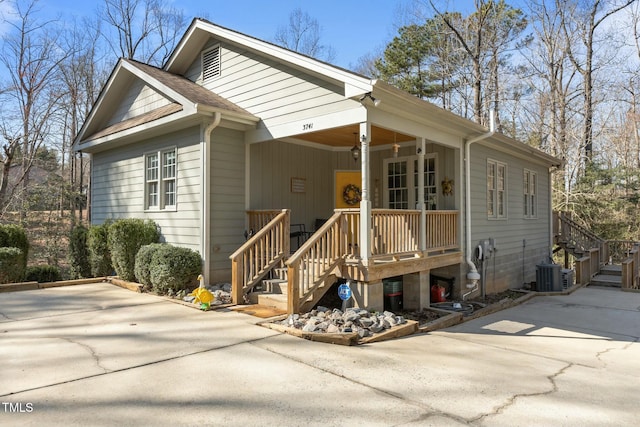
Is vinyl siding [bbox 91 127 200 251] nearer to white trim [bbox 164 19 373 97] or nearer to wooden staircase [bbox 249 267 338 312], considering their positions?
wooden staircase [bbox 249 267 338 312]

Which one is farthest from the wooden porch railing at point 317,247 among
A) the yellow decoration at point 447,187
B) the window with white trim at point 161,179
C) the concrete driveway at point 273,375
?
the window with white trim at point 161,179

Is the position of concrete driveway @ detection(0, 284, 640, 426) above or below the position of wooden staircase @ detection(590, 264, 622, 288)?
above

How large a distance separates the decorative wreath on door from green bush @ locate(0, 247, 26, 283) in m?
7.13

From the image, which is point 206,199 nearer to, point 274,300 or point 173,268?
point 173,268

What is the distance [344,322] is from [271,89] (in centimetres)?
490

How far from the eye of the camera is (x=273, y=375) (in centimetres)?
400

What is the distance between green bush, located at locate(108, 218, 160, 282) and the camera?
8789mm

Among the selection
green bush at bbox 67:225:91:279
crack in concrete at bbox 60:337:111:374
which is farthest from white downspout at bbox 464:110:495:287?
green bush at bbox 67:225:91:279

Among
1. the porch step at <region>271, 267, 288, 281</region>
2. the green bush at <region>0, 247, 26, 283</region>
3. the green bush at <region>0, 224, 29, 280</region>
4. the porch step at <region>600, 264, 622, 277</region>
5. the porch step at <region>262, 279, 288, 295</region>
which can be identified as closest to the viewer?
the porch step at <region>262, 279, 288, 295</region>

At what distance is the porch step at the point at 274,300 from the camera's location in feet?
22.1

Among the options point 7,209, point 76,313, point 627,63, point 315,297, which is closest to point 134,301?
point 76,313

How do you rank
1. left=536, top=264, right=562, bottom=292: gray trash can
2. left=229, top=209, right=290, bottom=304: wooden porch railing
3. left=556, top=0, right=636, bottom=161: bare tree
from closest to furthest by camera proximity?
left=229, top=209, right=290, bottom=304: wooden porch railing, left=536, top=264, right=562, bottom=292: gray trash can, left=556, top=0, right=636, bottom=161: bare tree

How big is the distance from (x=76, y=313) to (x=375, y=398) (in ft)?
16.5

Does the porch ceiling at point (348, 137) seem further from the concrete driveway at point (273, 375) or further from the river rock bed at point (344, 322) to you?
the concrete driveway at point (273, 375)
